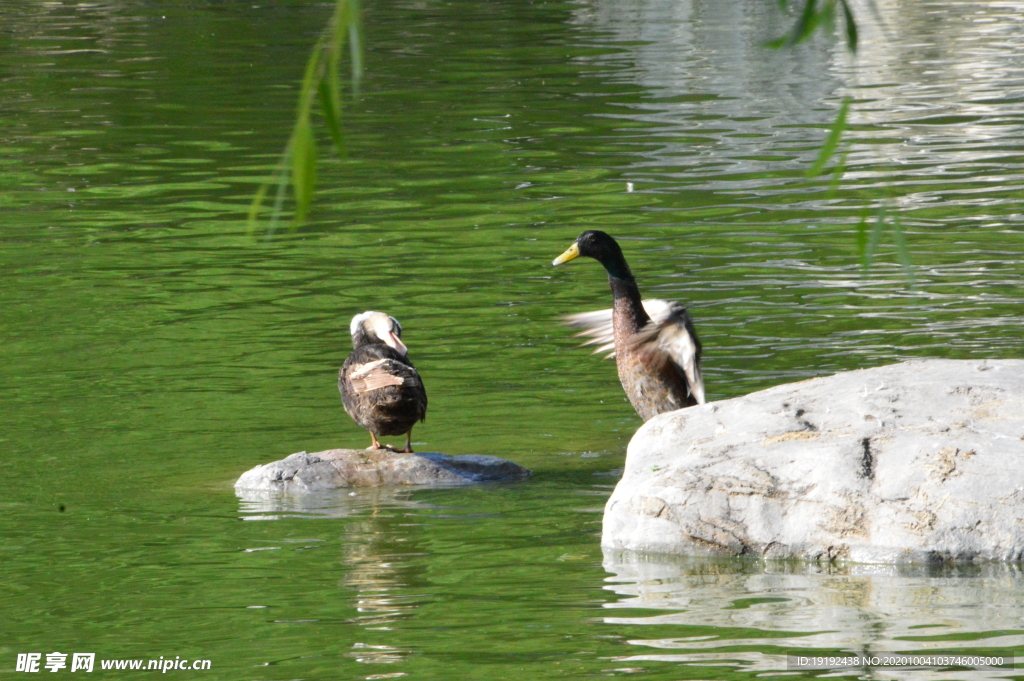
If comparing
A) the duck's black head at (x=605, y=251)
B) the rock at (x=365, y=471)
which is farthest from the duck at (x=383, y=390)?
the duck's black head at (x=605, y=251)

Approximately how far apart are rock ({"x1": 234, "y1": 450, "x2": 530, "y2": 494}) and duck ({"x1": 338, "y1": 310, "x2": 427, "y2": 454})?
0.65ft

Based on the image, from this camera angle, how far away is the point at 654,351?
350 inches

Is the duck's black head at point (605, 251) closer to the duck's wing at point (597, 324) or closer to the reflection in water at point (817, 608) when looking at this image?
the duck's wing at point (597, 324)

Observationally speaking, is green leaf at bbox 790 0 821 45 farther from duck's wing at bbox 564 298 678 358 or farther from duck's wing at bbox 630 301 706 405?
duck's wing at bbox 564 298 678 358

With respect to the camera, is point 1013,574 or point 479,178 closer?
point 1013,574

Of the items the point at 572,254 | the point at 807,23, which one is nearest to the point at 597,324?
the point at 572,254

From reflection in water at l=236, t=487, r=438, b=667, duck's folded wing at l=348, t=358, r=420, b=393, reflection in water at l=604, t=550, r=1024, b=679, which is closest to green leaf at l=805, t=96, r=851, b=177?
reflection in water at l=604, t=550, r=1024, b=679

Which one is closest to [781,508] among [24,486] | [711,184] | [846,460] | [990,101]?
[846,460]

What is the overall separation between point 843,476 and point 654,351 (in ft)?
8.32

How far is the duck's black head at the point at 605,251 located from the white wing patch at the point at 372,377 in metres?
1.55

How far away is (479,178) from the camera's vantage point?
18156 millimetres

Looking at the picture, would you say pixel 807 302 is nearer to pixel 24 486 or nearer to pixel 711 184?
pixel 711 184

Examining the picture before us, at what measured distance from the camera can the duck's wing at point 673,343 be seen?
8.80 m

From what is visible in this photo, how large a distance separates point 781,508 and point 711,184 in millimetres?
11108
